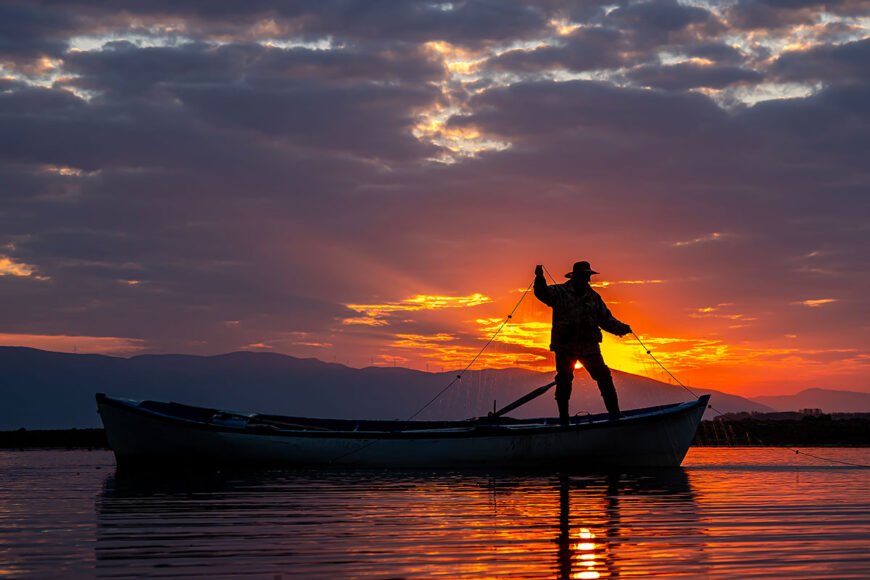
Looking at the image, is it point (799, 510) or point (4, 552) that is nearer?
point (4, 552)

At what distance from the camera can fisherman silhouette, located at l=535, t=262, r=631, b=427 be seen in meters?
27.1

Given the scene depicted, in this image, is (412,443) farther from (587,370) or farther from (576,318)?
(576,318)

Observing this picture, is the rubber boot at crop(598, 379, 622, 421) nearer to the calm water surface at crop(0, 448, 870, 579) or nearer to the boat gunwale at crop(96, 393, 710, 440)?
the boat gunwale at crop(96, 393, 710, 440)

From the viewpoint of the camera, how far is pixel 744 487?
20516 mm

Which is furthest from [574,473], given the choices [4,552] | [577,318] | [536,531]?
[4,552]

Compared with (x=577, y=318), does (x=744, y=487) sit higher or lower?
lower

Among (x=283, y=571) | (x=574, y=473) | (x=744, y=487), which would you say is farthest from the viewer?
(x=574, y=473)

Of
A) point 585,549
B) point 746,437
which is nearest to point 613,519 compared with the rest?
point 585,549

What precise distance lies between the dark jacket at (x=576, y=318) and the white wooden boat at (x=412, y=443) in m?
2.01

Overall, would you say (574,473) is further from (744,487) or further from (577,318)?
(744,487)

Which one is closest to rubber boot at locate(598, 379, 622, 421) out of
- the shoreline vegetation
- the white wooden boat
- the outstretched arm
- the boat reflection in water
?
the white wooden boat

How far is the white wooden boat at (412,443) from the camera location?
27391 mm

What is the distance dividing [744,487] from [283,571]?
12851 millimetres

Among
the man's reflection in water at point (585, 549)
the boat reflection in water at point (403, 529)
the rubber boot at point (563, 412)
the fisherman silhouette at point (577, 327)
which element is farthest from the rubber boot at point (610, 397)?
the man's reflection in water at point (585, 549)
